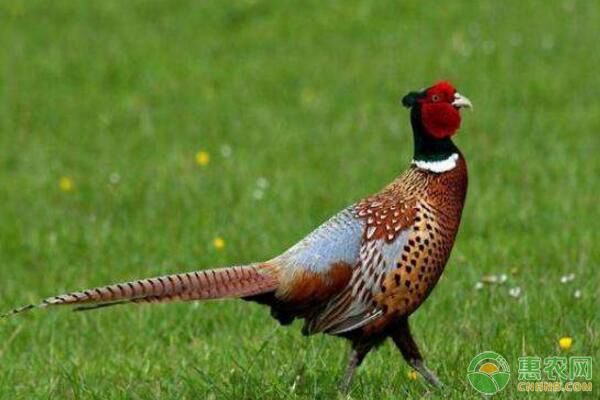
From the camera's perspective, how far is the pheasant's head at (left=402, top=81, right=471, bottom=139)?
5332 millimetres

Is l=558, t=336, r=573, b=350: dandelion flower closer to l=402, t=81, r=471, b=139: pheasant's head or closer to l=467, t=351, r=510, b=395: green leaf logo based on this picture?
l=467, t=351, r=510, b=395: green leaf logo

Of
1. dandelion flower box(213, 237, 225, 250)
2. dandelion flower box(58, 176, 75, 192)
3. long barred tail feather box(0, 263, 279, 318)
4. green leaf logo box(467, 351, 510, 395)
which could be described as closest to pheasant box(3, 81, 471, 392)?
long barred tail feather box(0, 263, 279, 318)

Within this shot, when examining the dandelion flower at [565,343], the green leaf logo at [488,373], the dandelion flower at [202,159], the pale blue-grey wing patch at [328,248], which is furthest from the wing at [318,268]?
the dandelion flower at [202,159]

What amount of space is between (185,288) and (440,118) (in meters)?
1.23

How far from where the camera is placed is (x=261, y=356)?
19.9 feet

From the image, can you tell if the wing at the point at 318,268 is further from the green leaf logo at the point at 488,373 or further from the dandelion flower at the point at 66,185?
the dandelion flower at the point at 66,185

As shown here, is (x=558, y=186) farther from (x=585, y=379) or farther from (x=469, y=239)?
(x=585, y=379)

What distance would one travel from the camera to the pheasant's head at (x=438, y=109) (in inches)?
210

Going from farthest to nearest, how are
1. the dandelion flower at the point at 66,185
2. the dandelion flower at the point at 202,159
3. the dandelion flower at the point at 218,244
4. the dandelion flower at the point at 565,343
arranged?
the dandelion flower at the point at 202,159, the dandelion flower at the point at 66,185, the dandelion flower at the point at 218,244, the dandelion flower at the point at 565,343

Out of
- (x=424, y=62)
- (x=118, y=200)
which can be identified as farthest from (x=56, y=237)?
(x=424, y=62)

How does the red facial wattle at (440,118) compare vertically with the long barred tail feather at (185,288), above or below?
above

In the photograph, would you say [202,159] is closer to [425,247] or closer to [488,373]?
[488,373]

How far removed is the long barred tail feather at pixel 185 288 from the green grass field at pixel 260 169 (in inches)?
20.4

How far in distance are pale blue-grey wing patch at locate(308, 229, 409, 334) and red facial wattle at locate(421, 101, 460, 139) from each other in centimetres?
47
